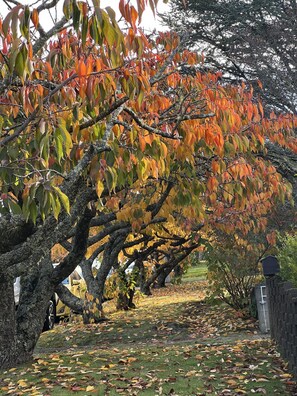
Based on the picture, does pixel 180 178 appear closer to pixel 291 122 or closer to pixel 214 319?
pixel 291 122

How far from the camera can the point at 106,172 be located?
5.42m

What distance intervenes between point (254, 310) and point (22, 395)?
8213 millimetres

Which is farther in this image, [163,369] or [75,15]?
[163,369]

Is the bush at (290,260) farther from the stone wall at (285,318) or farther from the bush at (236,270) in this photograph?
the bush at (236,270)

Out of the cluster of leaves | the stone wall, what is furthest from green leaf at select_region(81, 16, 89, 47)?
the cluster of leaves

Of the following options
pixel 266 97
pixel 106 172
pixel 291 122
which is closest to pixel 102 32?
pixel 106 172

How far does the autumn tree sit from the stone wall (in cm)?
146

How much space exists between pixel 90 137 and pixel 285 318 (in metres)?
3.72

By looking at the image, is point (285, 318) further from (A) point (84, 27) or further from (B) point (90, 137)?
(A) point (84, 27)

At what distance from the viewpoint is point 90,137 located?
6.51 metres

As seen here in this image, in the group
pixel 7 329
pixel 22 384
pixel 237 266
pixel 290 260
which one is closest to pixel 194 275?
pixel 237 266

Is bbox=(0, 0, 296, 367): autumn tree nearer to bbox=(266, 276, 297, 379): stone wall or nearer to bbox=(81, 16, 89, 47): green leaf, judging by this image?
bbox=(81, 16, 89, 47): green leaf

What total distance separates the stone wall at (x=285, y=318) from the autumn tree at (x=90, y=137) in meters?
1.46

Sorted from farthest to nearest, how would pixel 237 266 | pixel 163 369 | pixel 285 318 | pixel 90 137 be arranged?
pixel 237 266 < pixel 163 369 < pixel 285 318 < pixel 90 137
